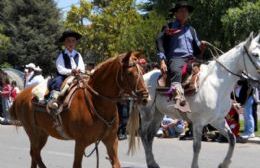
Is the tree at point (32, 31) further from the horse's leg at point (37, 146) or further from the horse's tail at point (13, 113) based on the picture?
the horse's leg at point (37, 146)

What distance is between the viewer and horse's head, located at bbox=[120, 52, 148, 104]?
7797 mm

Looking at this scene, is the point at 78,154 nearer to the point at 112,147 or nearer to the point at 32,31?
the point at 112,147

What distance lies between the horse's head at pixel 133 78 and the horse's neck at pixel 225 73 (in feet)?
8.83

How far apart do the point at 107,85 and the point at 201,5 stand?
19.8m

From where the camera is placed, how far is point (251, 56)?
34.2 feet

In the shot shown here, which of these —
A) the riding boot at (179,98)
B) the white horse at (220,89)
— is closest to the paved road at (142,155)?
the white horse at (220,89)

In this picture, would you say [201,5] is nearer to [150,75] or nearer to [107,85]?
[150,75]

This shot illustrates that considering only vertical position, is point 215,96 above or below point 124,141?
above

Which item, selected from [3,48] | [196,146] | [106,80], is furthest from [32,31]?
[106,80]

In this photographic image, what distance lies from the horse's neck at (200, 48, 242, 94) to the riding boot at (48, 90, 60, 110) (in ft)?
9.76

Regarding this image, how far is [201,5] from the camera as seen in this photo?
27.4m

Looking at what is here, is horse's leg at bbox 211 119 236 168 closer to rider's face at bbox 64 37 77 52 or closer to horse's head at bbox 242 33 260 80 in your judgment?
horse's head at bbox 242 33 260 80

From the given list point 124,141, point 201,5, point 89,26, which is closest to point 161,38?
point 124,141

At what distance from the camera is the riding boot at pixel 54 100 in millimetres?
8453
